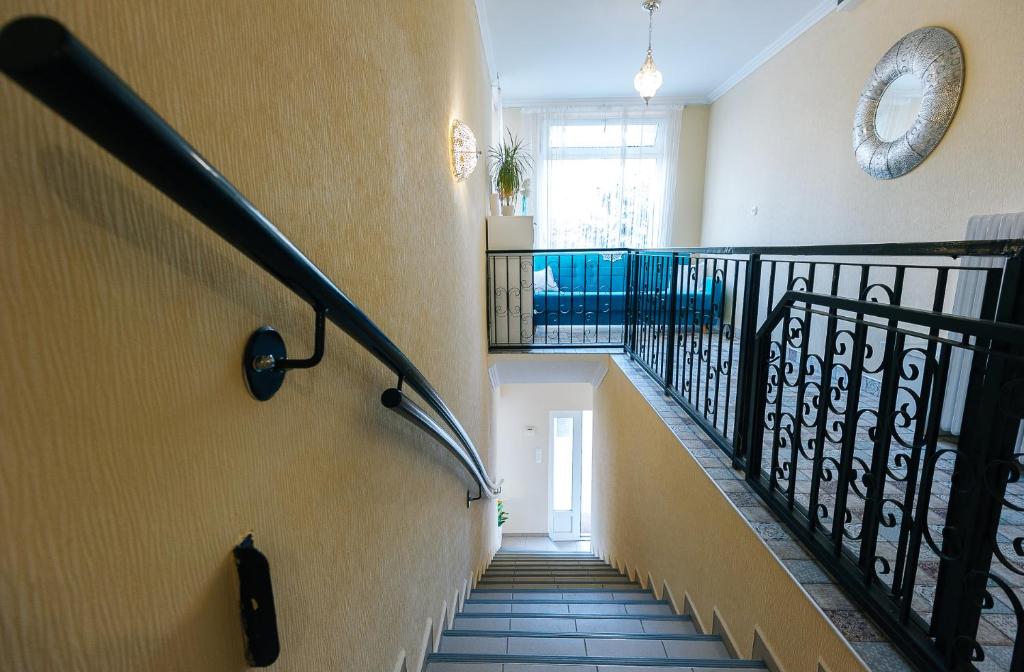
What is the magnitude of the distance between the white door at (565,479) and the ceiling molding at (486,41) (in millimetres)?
5201

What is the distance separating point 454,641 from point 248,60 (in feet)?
7.44

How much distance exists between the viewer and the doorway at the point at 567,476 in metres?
8.21

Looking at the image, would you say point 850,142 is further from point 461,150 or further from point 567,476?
point 567,476

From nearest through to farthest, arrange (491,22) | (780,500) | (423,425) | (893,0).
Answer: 1. (423,425)
2. (780,500)
3. (893,0)
4. (491,22)

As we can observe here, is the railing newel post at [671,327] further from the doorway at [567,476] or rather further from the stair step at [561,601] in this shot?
the doorway at [567,476]

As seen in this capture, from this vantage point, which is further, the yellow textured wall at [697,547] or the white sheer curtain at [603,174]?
the white sheer curtain at [603,174]

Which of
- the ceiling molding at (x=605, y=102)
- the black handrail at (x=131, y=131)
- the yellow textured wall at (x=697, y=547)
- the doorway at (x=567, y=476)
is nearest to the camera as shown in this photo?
the black handrail at (x=131, y=131)

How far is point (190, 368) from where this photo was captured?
52 cm

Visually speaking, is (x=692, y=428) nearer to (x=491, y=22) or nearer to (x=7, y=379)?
(x=7, y=379)

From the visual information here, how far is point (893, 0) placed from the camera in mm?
3398

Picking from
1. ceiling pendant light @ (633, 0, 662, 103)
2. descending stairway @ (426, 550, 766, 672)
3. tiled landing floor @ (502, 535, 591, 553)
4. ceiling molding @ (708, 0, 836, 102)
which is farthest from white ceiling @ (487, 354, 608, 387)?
tiled landing floor @ (502, 535, 591, 553)

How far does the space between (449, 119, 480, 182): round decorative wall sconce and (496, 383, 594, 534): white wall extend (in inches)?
209

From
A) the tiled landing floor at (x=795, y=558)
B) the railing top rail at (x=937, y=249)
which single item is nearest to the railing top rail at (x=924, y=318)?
the railing top rail at (x=937, y=249)

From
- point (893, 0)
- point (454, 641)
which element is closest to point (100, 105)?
point (454, 641)
